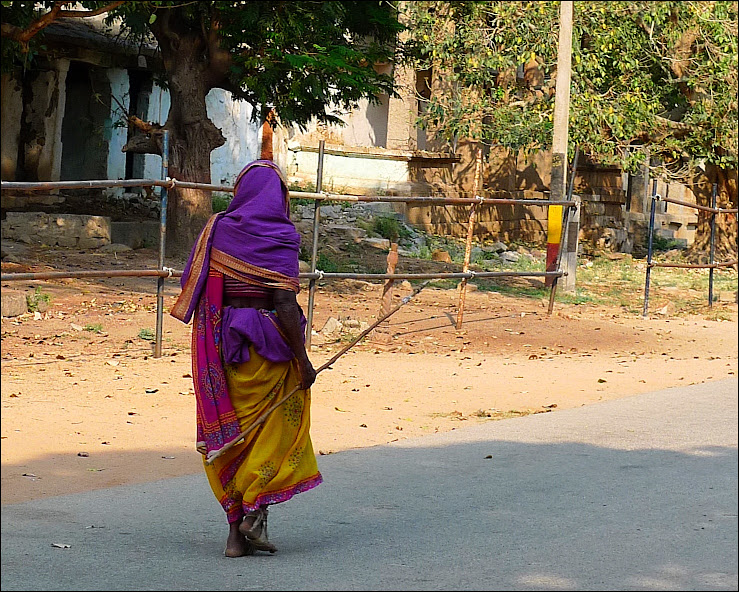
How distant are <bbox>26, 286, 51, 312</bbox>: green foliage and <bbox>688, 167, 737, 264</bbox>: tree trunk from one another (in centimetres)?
1385

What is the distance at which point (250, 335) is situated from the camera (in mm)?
4102

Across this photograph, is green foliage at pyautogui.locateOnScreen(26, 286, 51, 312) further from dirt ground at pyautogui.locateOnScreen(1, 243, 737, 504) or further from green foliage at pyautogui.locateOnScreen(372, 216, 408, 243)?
green foliage at pyautogui.locateOnScreen(372, 216, 408, 243)

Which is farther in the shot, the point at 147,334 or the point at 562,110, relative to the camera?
the point at 562,110

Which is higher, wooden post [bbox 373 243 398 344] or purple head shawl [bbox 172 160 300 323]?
purple head shawl [bbox 172 160 300 323]

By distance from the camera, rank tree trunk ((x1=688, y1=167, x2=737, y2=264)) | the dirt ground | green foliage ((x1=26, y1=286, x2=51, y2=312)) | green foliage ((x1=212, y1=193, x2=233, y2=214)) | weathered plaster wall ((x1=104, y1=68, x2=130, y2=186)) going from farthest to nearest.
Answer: tree trunk ((x1=688, y1=167, x2=737, y2=264)) → weathered plaster wall ((x1=104, y1=68, x2=130, y2=186)) → green foliage ((x1=212, y1=193, x2=233, y2=214)) → green foliage ((x1=26, y1=286, x2=51, y2=312)) → the dirt ground

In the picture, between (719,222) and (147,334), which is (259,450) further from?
(719,222)

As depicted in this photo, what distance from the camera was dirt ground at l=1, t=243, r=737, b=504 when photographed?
6297mm

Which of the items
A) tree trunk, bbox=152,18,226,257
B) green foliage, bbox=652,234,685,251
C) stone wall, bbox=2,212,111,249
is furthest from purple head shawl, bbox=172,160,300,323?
green foliage, bbox=652,234,685,251

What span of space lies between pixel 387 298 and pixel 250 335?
6.33 meters

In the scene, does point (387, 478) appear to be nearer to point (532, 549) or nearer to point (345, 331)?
point (532, 549)

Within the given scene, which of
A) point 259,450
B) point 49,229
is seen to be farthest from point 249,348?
point 49,229

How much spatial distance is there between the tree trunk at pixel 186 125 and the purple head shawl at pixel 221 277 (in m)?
11.1

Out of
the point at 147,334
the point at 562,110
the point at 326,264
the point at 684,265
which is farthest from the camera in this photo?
the point at 326,264

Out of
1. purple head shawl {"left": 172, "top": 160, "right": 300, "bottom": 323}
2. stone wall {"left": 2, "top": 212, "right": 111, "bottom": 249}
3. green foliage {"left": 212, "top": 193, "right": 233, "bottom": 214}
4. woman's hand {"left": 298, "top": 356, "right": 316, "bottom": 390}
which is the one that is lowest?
woman's hand {"left": 298, "top": 356, "right": 316, "bottom": 390}
